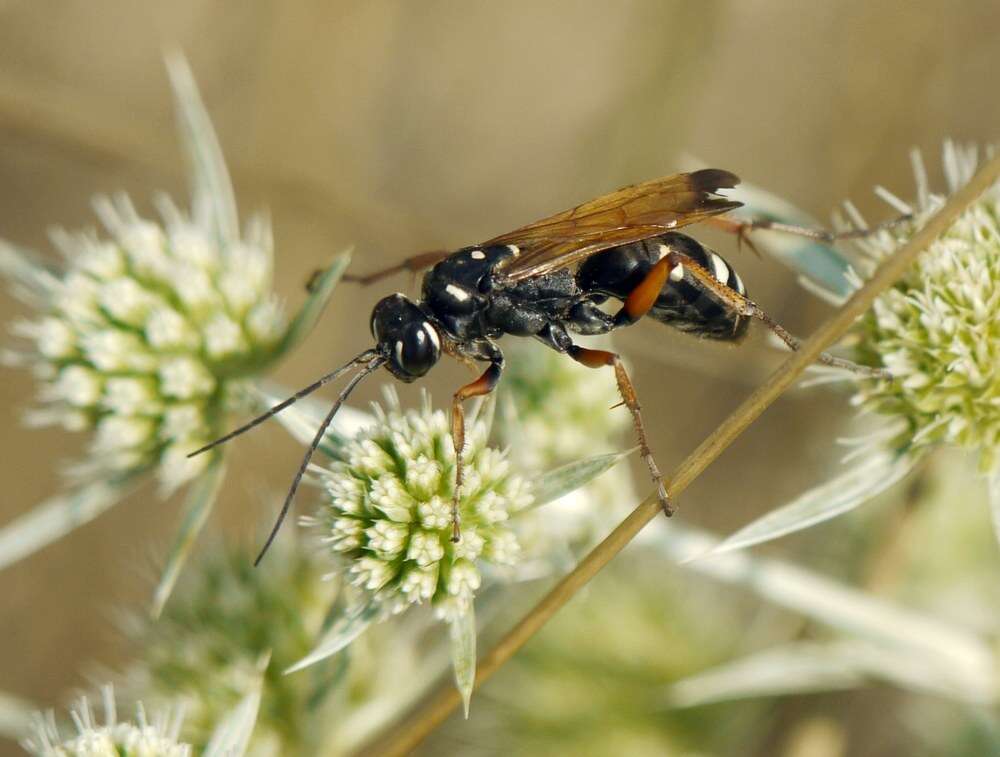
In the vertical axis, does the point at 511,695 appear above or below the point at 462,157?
below

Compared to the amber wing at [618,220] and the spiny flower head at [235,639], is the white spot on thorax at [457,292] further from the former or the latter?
the spiny flower head at [235,639]

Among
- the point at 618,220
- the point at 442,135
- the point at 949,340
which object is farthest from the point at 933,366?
the point at 442,135

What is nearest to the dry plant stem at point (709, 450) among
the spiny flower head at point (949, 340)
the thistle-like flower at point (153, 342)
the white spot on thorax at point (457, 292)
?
the spiny flower head at point (949, 340)

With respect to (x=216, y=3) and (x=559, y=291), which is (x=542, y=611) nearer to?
(x=559, y=291)

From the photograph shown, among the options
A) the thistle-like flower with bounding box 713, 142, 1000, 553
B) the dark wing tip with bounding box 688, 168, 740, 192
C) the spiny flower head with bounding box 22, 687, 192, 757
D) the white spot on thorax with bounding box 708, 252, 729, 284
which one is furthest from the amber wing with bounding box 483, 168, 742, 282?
the spiny flower head with bounding box 22, 687, 192, 757

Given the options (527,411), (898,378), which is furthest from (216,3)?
(898,378)

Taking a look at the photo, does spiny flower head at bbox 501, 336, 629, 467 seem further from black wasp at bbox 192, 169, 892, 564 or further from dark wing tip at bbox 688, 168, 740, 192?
dark wing tip at bbox 688, 168, 740, 192
